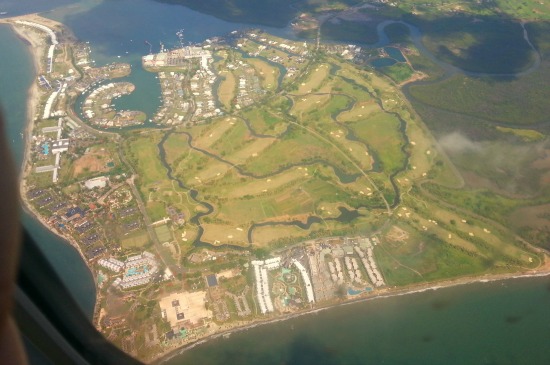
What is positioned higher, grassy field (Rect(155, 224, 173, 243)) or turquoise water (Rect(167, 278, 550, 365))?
grassy field (Rect(155, 224, 173, 243))

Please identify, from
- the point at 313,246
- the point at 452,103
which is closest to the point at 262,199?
the point at 313,246

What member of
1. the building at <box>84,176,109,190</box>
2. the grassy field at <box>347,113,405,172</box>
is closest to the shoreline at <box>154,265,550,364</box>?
the grassy field at <box>347,113,405,172</box>

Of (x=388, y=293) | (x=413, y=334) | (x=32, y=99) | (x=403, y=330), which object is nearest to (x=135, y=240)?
(x=388, y=293)

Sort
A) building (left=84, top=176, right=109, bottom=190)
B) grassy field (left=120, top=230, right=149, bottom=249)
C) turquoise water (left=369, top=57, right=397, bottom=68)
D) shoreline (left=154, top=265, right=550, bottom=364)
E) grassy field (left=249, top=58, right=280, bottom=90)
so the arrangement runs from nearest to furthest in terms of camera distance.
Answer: shoreline (left=154, top=265, right=550, bottom=364)
grassy field (left=120, top=230, right=149, bottom=249)
building (left=84, top=176, right=109, bottom=190)
grassy field (left=249, top=58, right=280, bottom=90)
turquoise water (left=369, top=57, right=397, bottom=68)

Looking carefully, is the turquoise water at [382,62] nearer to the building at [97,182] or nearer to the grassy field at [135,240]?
the building at [97,182]

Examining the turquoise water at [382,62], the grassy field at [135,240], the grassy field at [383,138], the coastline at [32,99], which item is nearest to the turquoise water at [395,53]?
the turquoise water at [382,62]

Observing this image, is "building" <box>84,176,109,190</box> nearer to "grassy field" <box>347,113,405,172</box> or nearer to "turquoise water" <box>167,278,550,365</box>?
"turquoise water" <box>167,278,550,365</box>

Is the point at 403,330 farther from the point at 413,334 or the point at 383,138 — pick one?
the point at 383,138
